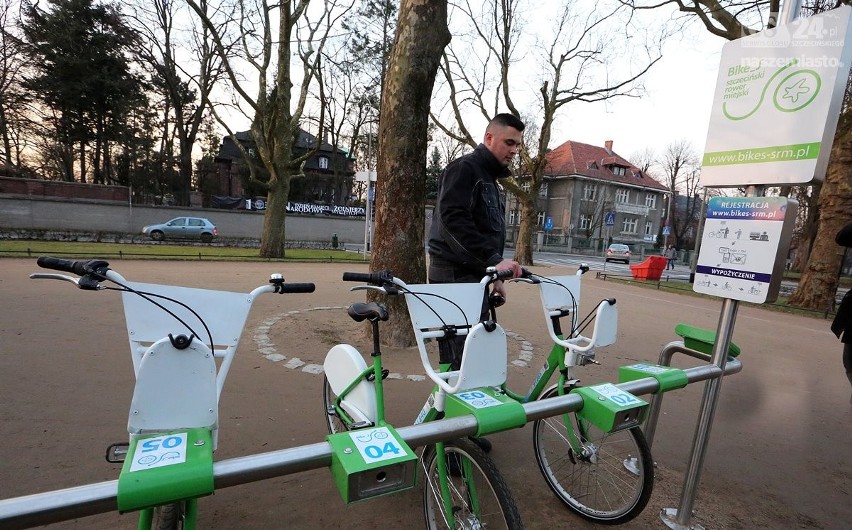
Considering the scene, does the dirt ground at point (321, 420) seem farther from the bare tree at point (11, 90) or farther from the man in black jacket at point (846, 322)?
the bare tree at point (11, 90)

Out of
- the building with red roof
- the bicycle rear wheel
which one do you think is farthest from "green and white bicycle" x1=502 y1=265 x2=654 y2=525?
the building with red roof

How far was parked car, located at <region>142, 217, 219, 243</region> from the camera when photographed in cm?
2123

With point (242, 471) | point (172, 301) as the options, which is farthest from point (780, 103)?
point (172, 301)

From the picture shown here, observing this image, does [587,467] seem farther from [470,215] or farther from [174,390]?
[174,390]

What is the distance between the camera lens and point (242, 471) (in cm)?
106

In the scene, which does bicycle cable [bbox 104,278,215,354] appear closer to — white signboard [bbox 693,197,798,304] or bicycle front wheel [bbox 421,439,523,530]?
bicycle front wheel [bbox 421,439,523,530]

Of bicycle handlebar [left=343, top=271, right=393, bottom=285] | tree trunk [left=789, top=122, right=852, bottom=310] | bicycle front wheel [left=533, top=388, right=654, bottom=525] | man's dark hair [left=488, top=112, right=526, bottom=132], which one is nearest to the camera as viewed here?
bicycle handlebar [left=343, top=271, right=393, bottom=285]

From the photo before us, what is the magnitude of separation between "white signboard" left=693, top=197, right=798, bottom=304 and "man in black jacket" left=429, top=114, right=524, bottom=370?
114 cm

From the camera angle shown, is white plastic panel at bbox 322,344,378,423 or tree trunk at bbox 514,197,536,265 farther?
tree trunk at bbox 514,197,536,265

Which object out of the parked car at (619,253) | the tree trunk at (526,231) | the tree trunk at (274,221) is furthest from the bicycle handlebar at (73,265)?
the parked car at (619,253)

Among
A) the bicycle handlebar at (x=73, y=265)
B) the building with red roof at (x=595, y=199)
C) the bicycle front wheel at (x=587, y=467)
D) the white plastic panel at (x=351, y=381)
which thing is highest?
the building with red roof at (x=595, y=199)

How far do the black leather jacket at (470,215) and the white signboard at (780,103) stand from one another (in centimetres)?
122

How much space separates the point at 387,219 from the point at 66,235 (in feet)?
66.8

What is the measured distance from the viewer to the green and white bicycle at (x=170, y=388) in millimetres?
996
